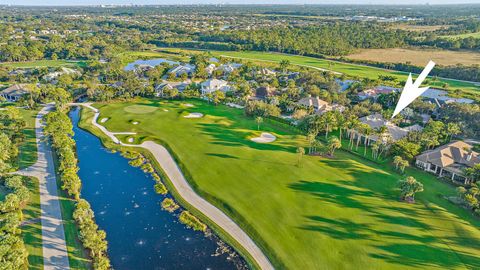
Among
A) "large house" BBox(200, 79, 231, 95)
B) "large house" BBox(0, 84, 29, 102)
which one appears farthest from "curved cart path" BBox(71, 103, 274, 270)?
"large house" BBox(0, 84, 29, 102)

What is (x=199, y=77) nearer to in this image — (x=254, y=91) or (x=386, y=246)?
(x=254, y=91)

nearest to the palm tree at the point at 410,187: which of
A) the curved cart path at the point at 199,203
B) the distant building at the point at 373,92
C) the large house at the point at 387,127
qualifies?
the large house at the point at 387,127

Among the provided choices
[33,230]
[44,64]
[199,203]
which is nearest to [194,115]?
[199,203]

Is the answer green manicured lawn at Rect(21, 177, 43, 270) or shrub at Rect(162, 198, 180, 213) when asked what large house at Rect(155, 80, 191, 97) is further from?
shrub at Rect(162, 198, 180, 213)

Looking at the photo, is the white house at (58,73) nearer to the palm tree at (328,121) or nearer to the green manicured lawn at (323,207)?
the green manicured lawn at (323,207)

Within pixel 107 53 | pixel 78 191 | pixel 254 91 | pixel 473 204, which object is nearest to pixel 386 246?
pixel 473 204
